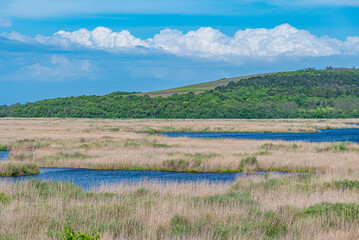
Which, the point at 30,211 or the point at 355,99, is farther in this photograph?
the point at 355,99

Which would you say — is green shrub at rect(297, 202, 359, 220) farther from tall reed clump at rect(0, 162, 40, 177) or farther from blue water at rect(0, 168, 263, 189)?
tall reed clump at rect(0, 162, 40, 177)

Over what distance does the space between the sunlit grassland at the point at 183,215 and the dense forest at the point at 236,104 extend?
117262 mm

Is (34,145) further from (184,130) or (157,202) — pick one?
(184,130)

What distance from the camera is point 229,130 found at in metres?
69.8

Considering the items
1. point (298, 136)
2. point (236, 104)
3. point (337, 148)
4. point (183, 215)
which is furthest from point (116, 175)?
point (236, 104)

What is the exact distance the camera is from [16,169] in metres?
23.6

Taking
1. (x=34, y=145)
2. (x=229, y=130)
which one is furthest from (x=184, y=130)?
(x=34, y=145)

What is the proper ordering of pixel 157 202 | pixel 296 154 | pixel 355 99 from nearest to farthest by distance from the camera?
pixel 157 202, pixel 296 154, pixel 355 99

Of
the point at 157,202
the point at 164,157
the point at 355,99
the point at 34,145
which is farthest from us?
the point at 355,99

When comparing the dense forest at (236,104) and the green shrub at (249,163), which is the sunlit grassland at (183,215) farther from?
the dense forest at (236,104)

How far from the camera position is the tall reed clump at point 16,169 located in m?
23.2

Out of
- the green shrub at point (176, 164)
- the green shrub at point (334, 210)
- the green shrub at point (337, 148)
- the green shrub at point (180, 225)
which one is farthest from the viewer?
the green shrub at point (337, 148)

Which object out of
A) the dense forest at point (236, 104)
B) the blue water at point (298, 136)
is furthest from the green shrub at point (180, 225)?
the dense forest at point (236, 104)

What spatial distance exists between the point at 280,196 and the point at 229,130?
56252 millimetres
